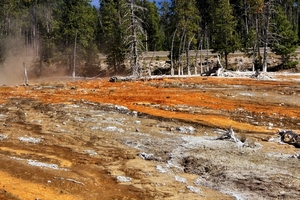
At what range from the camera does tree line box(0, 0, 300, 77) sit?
3983 centimetres

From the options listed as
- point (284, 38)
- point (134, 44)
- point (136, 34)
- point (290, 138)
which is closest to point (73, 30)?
point (136, 34)

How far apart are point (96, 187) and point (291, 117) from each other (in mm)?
10306

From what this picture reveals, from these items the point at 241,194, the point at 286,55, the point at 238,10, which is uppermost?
the point at 238,10

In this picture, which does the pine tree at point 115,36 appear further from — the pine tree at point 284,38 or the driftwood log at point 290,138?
the driftwood log at point 290,138

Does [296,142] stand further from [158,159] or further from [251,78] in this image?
[251,78]

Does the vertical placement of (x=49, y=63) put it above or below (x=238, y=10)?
below

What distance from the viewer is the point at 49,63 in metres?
53.8

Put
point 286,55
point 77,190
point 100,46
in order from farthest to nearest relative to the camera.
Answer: point 100,46, point 286,55, point 77,190

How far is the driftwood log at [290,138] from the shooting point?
10.4m

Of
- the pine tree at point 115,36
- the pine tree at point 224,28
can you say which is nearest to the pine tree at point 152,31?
the pine tree at point 115,36

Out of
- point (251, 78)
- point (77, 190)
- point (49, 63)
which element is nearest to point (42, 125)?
point (77, 190)

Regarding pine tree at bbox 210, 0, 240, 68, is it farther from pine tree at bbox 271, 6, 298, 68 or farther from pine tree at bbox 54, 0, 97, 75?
pine tree at bbox 54, 0, 97, 75

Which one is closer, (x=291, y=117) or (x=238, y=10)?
(x=291, y=117)

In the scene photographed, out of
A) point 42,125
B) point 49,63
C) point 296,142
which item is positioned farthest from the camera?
point 49,63
